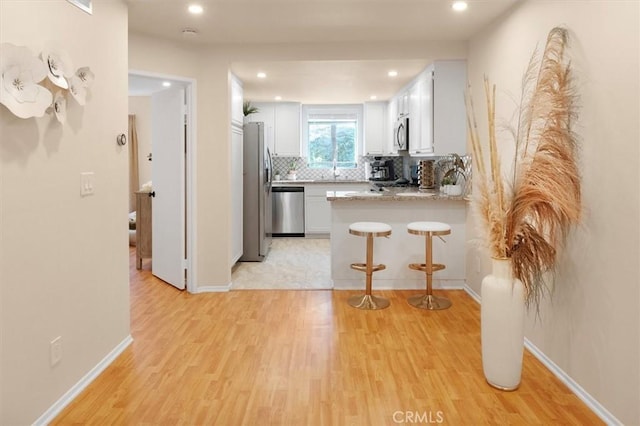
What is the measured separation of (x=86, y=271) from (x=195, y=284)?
6.36ft

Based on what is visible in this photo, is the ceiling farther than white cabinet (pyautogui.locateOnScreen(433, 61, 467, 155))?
No

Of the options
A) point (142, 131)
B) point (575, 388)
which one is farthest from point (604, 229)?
point (142, 131)

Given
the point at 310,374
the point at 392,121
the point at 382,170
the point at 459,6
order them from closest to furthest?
the point at 310,374, the point at 459,6, the point at 392,121, the point at 382,170

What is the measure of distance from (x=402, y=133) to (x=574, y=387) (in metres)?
4.03

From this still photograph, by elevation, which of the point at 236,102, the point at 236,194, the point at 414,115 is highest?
the point at 236,102

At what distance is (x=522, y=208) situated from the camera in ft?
8.09

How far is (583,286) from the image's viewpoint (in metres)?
2.47

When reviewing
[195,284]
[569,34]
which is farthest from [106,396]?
[569,34]

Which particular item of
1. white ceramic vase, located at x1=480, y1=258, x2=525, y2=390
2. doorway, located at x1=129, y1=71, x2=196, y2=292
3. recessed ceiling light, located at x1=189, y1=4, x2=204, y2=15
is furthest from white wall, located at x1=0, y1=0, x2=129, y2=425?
white ceramic vase, located at x1=480, y1=258, x2=525, y2=390

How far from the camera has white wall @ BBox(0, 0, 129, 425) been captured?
1962 millimetres

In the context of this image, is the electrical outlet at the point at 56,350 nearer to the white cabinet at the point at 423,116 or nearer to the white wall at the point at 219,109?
the white wall at the point at 219,109

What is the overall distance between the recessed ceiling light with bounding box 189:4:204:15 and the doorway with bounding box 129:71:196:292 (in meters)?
0.85

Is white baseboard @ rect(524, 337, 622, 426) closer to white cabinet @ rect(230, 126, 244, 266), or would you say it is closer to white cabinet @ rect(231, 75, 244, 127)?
white cabinet @ rect(230, 126, 244, 266)

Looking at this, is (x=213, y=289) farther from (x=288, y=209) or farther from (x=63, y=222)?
(x=288, y=209)
